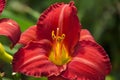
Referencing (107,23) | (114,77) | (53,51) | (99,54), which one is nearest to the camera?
(99,54)

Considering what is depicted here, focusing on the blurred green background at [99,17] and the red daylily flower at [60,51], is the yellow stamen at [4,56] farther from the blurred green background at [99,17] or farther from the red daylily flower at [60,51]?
the blurred green background at [99,17]

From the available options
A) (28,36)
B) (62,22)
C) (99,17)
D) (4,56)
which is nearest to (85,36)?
(62,22)

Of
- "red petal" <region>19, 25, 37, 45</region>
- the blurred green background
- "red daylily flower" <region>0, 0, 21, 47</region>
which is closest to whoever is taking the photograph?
"red daylily flower" <region>0, 0, 21, 47</region>

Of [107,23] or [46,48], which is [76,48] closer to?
[46,48]

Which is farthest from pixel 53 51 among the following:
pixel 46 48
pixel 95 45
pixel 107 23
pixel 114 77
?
pixel 107 23

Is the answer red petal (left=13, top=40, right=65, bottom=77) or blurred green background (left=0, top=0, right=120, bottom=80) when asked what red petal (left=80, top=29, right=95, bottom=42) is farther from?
blurred green background (left=0, top=0, right=120, bottom=80)

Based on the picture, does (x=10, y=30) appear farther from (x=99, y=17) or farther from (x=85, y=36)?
(x=99, y=17)

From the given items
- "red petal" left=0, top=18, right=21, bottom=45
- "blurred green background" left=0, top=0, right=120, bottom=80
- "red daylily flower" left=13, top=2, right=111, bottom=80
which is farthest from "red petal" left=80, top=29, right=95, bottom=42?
"blurred green background" left=0, top=0, right=120, bottom=80

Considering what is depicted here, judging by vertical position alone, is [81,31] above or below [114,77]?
above
